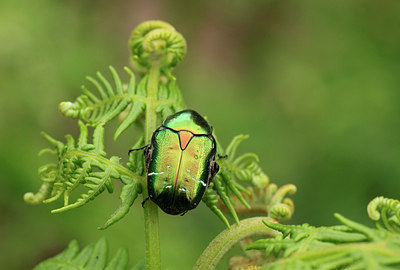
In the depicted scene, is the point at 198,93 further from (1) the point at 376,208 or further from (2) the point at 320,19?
(1) the point at 376,208

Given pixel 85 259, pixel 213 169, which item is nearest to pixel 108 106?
pixel 213 169

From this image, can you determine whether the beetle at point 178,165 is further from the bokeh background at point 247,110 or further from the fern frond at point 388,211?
the bokeh background at point 247,110

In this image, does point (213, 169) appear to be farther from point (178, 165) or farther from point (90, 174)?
point (90, 174)

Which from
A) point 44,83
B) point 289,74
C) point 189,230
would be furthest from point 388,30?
point 44,83

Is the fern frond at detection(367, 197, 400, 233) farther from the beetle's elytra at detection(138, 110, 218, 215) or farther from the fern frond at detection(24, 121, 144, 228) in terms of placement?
the fern frond at detection(24, 121, 144, 228)

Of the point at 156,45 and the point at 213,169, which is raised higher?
the point at 156,45

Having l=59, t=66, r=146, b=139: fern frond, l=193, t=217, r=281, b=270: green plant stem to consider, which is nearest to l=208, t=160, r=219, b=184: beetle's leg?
l=193, t=217, r=281, b=270: green plant stem
